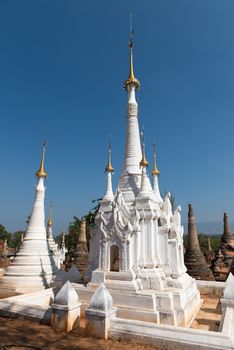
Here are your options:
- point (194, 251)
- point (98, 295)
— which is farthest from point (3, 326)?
point (194, 251)

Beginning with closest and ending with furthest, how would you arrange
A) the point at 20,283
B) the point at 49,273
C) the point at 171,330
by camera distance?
the point at 171,330
the point at 20,283
the point at 49,273

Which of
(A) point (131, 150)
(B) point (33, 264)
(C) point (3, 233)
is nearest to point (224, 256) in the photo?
(A) point (131, 150)

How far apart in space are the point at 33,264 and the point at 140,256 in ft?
26.8

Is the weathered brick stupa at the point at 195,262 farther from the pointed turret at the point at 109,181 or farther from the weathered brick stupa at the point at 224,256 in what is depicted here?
the pointed turret at the point at 109,181

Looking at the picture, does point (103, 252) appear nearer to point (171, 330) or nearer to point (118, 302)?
point (118, 302)

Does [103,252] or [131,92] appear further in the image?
[131,92]

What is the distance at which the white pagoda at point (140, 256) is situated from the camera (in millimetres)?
10430

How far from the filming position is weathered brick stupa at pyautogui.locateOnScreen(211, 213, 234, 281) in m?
27.9

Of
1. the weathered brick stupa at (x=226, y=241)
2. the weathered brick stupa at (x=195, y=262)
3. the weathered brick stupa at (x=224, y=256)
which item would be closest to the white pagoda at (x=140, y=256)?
the weathered brick stupa at (x=195, y=262)

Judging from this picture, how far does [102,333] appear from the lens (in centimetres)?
797

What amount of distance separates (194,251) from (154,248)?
1182cm

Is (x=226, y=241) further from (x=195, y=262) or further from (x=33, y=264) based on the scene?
(x=33, y=264)

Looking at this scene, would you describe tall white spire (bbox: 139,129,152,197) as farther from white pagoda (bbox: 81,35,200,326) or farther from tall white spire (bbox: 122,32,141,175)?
tall white spire (bbox: 122,32,141,175)

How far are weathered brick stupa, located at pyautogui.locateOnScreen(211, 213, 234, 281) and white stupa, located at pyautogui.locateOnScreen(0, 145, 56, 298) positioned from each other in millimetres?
17299
